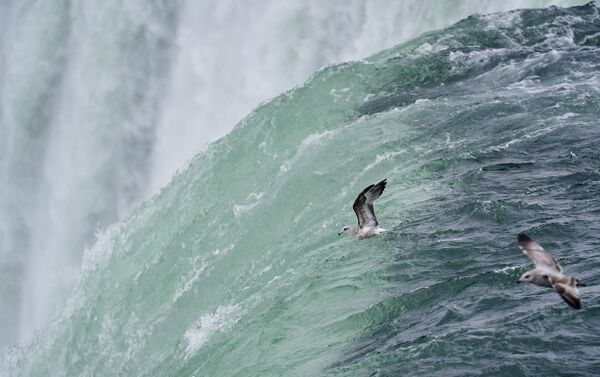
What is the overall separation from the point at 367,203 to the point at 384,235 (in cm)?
289

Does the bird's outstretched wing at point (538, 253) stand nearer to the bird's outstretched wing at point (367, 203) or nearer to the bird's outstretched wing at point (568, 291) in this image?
the bird's outstretched wing at point (568, 291)

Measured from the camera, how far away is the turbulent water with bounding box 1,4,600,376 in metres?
11.7

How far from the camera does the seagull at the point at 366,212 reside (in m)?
11.9

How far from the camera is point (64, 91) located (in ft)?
103

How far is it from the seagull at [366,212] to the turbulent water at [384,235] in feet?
3.13

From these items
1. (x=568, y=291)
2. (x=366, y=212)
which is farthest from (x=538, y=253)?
(x=366, y=212)

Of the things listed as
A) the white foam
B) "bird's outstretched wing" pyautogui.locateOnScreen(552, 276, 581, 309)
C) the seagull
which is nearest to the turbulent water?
the white foam

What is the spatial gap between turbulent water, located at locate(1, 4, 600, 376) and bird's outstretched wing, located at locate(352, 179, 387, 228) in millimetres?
1176

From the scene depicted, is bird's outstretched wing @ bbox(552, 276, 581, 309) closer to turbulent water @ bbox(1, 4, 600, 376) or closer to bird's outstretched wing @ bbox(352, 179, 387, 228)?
turbulent water @ bbox(1, 4, 600, 376)

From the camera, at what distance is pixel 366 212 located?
1265cm

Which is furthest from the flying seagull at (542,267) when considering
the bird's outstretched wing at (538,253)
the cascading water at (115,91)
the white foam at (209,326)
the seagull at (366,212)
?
the cascading water at (115,91)

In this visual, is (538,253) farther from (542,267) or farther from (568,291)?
(568,291)

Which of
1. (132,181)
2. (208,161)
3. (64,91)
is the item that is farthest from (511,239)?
(64,91)

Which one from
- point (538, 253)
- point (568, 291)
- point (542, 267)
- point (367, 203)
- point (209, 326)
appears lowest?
point (568, 291)
